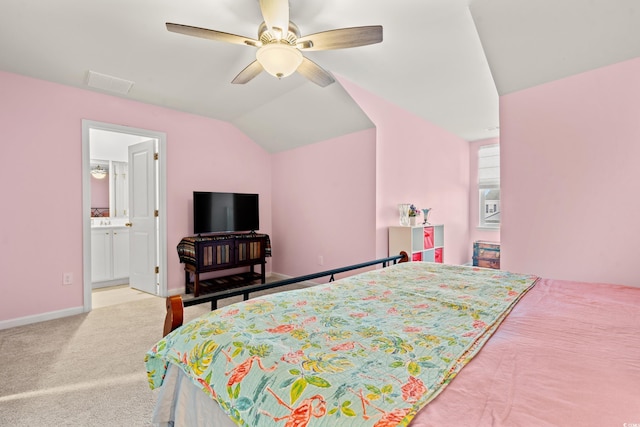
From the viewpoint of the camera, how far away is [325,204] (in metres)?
4.26

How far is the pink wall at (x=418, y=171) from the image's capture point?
148 inches

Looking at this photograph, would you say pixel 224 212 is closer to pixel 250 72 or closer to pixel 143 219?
pixel 143 219

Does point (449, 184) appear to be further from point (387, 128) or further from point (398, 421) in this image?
point (398, 421)

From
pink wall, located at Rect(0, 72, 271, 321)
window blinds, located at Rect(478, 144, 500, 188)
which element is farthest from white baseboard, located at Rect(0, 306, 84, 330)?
window blinds, located at Rect(478, 144, 500, 188)

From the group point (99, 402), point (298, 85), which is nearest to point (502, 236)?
point (298, 85)

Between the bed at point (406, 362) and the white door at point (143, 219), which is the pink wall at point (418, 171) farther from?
the white door at point (143, 219)

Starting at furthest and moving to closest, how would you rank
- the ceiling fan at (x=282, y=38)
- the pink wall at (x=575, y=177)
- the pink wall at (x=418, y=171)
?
the pink wall at (x=418, y=171)
the pink wall at (x=575, y=177)
the ceiling fan at (x=282, y=38)

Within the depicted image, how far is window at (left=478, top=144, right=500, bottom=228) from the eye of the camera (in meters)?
5.61

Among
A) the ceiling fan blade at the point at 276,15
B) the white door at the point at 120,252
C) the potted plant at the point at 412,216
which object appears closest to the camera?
the ceiling fan blade at the point at 276,15

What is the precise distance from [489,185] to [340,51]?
436cm

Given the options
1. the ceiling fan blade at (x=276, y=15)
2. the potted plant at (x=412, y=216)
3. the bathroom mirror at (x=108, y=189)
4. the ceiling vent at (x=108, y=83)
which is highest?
the ceiling vent at (x=108, y=83)

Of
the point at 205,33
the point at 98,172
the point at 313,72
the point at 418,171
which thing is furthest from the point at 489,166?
the point at 98,172

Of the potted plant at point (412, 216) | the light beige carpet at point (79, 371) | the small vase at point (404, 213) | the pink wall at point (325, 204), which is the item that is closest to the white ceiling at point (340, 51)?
the pink wall at point (325, 204)

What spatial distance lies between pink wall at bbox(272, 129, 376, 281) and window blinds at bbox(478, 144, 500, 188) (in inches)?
125
